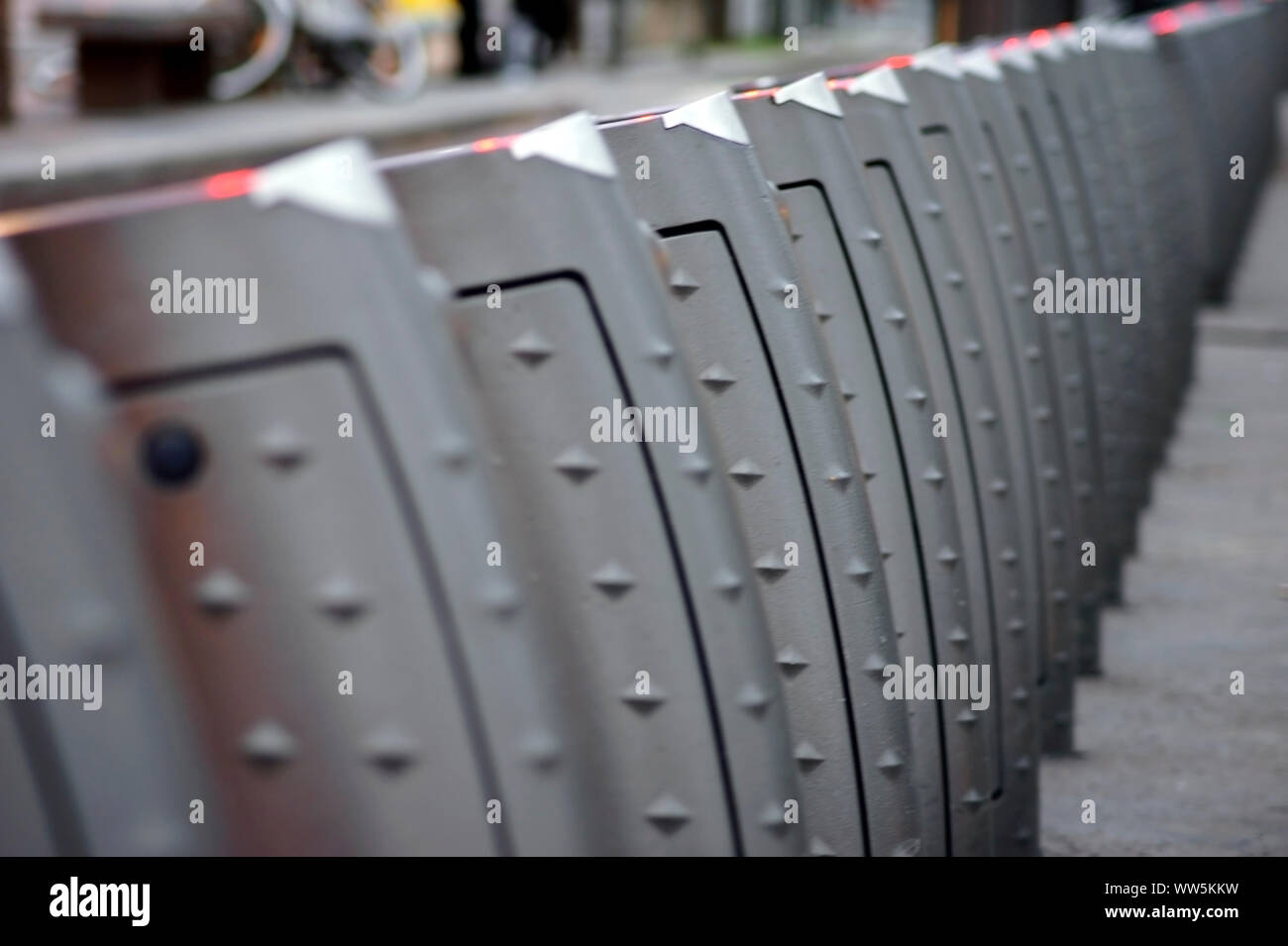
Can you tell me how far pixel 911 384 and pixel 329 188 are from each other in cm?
119

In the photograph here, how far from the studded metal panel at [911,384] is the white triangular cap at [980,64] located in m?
0.65

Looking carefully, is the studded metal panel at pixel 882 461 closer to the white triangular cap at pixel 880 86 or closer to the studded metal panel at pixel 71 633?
the white triangular cap at pixel 880 86

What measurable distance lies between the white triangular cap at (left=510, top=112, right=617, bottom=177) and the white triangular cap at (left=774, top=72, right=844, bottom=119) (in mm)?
625

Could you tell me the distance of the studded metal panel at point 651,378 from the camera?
1.33 m

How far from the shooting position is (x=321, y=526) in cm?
108

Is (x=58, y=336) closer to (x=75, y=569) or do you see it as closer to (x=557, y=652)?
(x=75, y=569)

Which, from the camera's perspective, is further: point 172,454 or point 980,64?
point 980,64

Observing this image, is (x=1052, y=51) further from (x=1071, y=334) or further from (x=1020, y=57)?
(x=1071, y=334)

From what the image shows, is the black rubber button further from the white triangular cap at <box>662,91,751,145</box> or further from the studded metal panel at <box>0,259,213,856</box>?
the white triangular cap at <box>662,91,751,145</box>

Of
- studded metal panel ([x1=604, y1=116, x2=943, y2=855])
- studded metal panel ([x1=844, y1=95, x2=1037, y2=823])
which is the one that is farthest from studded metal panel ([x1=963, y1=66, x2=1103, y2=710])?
studded metal panel ([x1=604, y1=116, x2=943, y2=855])

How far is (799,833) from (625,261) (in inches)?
17.1

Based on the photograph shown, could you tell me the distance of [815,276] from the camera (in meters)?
2.04

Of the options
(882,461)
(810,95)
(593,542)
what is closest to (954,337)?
(882,461)

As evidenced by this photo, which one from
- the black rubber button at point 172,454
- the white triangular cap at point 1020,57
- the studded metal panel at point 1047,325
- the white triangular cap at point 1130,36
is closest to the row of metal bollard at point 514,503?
the black rubber button at point 172,454
